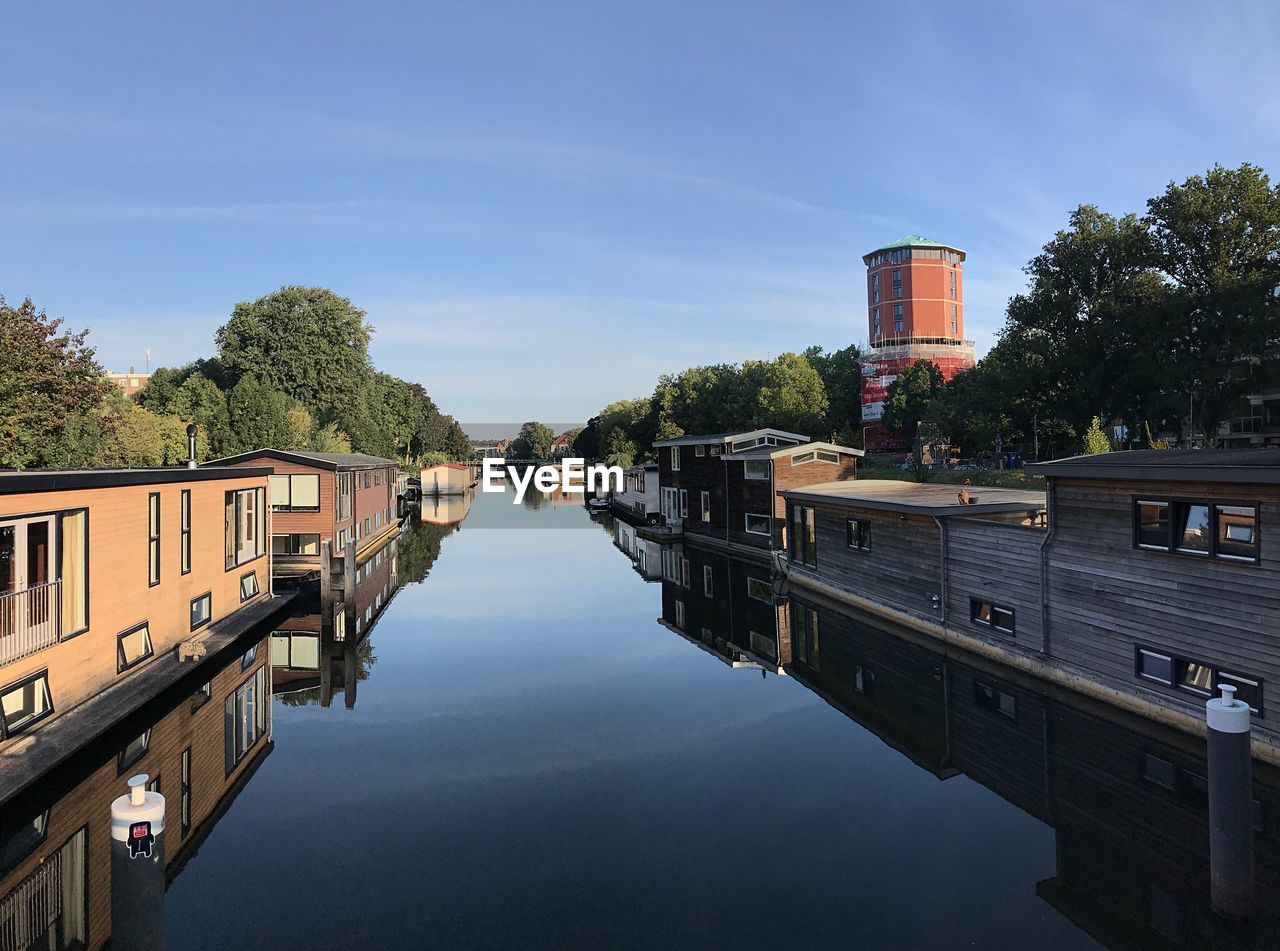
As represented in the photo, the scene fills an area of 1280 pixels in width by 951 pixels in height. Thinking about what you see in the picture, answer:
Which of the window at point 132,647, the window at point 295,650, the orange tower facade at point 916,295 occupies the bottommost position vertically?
the window at point 295,650

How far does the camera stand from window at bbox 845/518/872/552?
24094 mm

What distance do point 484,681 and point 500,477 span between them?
431ft

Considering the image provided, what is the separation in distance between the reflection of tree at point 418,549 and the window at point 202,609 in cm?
1298

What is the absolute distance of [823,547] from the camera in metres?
27.6

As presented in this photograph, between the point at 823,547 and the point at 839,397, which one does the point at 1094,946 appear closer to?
the point at 823,547

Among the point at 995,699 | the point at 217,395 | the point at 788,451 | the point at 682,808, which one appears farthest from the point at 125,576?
the point at 217,395

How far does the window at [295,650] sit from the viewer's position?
1934cm

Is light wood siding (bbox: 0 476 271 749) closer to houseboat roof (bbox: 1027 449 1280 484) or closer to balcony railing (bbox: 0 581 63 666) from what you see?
balcony railing (bbox: 0 581 63 666)

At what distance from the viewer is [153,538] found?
1641 cm

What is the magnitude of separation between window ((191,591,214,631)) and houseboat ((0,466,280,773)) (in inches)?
1.1

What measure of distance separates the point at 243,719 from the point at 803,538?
67.4 feet

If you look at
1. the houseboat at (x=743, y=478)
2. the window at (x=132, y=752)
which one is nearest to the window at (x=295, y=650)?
the window at (x=132, y=752)

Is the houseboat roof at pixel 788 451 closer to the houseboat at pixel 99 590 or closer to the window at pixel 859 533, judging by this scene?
the window at pixel 859 533

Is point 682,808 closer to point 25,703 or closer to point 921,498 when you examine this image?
point 25,703
